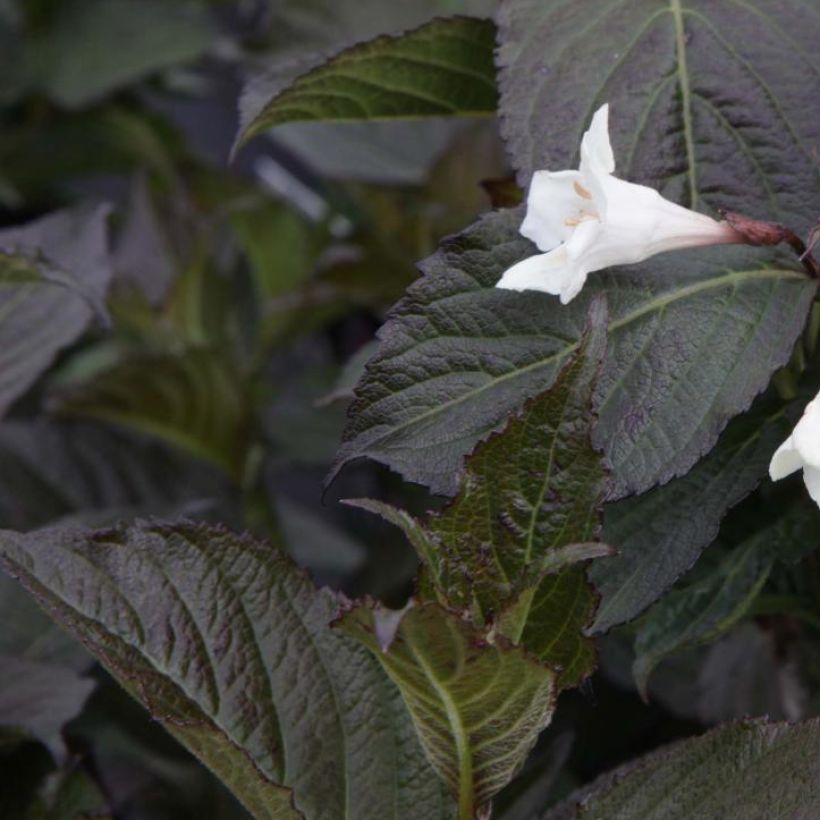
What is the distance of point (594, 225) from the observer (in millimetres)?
617

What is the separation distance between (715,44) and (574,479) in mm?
282

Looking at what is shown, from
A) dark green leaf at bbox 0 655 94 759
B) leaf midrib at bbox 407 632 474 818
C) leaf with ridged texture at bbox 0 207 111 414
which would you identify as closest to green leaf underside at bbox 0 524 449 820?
leaf midrib at bbox 407 632 474 818

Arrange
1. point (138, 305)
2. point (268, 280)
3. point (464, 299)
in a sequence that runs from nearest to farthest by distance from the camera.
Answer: point (464, 299)
point (138, 305)
point (268, 280)

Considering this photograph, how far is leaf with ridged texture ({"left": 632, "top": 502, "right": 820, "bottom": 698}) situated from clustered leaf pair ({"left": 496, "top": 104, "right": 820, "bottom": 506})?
18 centimetres

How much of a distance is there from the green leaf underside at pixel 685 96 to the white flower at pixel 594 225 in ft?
0.13

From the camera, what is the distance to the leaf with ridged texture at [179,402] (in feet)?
4.11

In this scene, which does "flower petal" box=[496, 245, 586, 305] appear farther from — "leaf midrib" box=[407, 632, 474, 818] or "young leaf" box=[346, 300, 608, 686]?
"leaf midrib" box=[407, 632, 474, 818]

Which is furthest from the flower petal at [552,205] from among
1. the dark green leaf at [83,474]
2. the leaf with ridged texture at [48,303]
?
the dark green leaf at [83,474]

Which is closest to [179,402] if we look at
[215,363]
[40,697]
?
[215,363]

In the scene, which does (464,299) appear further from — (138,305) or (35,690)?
(138,305)

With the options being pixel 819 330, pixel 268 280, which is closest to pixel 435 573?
pixel 819 330

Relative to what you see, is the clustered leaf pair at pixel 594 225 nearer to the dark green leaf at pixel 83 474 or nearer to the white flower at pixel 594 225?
the white flower at pixel 594 225

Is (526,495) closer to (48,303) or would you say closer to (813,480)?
(813,480)

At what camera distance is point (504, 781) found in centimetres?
60
